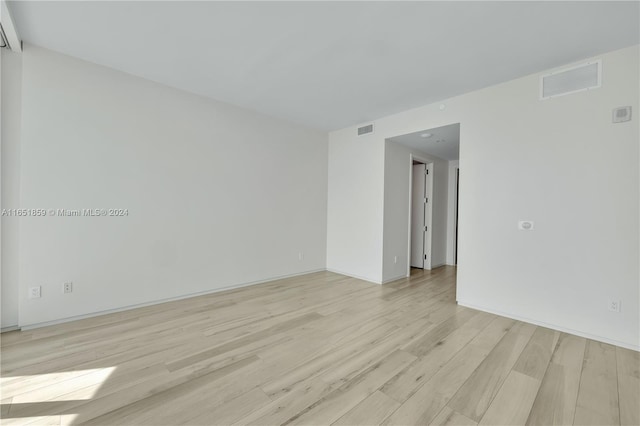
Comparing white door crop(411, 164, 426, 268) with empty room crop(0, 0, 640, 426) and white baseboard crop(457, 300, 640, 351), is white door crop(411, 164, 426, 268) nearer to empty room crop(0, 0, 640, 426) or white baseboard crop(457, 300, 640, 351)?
empty room crop(0, 0, 640, 426)

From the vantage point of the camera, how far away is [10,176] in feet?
8.68

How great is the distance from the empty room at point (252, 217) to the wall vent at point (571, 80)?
0.02m

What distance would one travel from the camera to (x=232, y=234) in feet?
13.8

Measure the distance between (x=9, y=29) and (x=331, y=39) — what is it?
2.89 meters

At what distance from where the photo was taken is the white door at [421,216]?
5918 mm

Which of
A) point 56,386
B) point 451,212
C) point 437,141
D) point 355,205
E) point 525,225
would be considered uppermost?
point 437,141

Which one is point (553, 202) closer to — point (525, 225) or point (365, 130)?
point (525, 225)

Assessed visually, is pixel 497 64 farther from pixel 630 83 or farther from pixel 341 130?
pixel 341 130

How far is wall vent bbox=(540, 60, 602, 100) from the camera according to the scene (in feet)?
8.88

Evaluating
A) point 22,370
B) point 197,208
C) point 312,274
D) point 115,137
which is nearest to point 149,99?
point 115,137

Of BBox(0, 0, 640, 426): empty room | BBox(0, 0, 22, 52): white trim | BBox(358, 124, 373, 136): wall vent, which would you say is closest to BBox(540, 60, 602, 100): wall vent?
BBox(0, 0, 640, 426): empty room

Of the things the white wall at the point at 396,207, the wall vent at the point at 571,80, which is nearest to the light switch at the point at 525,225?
the wall vent at the point at 571,80

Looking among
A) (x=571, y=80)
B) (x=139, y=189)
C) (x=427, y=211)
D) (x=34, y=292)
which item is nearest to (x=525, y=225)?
(x=571, y=80)

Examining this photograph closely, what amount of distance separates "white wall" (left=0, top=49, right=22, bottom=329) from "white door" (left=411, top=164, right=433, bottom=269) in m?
6.29
